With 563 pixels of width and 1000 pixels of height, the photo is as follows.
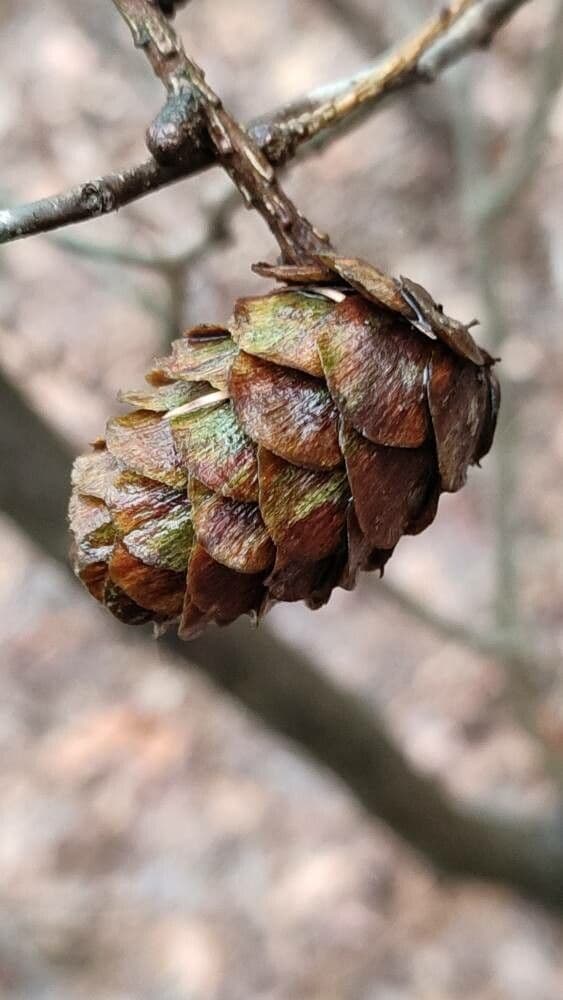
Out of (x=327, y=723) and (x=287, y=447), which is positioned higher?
(x=287, y=447)

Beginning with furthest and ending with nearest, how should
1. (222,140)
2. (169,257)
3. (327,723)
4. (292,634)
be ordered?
(292,634) < (327,723) < (169,257) < (222,140)

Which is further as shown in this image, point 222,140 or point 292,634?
point 292,634

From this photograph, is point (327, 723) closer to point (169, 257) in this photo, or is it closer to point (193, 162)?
point (169, 257)

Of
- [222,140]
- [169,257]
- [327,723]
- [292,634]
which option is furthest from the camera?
[292,634]

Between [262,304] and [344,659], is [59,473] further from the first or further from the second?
[344,659]

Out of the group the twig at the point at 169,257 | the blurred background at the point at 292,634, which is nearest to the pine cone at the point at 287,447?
the twig at the point at 169,257

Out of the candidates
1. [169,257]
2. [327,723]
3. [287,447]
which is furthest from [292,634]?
[287,447]

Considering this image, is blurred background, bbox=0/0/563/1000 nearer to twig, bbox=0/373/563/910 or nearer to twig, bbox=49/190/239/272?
twig, bbox=0/373/563/910

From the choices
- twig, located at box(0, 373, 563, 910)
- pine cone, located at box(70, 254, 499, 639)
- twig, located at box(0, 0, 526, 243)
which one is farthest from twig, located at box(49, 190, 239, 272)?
pine cone, located at box(70, 254, 499, 639)
